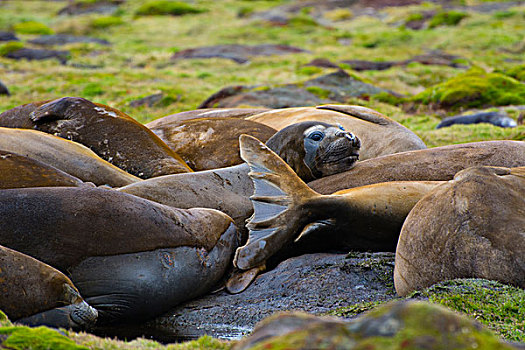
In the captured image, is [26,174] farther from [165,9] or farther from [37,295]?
[165,9]

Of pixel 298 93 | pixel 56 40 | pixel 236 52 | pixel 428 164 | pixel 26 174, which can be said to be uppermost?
pixel 26 174

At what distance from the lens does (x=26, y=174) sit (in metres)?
4.93

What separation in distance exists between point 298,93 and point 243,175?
1006cm

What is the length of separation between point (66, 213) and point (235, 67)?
83.3 ft

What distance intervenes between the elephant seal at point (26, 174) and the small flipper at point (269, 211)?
153 cm

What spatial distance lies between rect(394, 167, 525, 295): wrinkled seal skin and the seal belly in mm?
1587

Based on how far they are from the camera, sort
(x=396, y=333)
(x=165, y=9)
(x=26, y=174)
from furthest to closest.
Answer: (x=165, y=9) < (x=26, y=174) < (x=396, y=333)

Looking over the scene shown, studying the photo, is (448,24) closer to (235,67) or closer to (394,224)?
(235,67)

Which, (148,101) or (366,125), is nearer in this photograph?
(366,125)

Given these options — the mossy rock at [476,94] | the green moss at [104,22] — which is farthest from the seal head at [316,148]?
the green moss at [104,22]

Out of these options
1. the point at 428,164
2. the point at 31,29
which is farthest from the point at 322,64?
the point at 31,29

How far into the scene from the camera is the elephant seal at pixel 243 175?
5.56m

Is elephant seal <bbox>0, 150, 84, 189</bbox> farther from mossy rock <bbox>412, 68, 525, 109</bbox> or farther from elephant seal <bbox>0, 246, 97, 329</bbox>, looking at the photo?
mossy rock <bbox>412, 68, 525, 109</bbox>

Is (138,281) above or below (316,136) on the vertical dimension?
below
